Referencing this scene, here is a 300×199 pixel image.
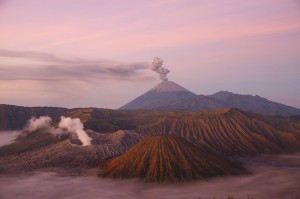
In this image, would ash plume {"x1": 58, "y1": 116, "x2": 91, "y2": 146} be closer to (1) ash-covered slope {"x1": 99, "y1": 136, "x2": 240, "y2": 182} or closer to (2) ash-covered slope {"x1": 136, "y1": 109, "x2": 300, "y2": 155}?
(1) ash-covered slope {"x1": 99, "y1": 136, "x2": 240, "y2": 182}

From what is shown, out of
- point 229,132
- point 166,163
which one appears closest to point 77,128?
point 229,132

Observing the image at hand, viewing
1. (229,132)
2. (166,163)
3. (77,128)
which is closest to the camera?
(166,163)

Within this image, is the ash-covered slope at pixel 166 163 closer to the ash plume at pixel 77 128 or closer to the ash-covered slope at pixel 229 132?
the ash plume at pixel 77 128

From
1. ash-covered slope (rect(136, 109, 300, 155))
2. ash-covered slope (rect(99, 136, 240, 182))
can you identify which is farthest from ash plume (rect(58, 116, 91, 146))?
ash-covered slope (rect(136, 109, 300, 155))

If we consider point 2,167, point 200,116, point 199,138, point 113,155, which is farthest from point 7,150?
point 200,116

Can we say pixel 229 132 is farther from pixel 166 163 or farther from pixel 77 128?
pixel 166 163

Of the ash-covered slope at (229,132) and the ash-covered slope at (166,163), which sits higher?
the ash-covered slope at (229,132)

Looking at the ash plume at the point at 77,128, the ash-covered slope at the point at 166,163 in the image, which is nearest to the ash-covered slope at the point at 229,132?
the ash plume at the point at 77,128

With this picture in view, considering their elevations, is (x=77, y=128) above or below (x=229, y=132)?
above

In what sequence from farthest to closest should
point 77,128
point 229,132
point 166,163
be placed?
point 229,132, point 77,128, point 166,163
